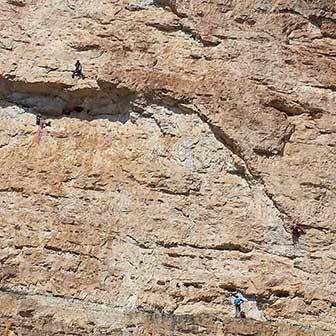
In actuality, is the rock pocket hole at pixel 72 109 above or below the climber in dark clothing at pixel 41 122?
above

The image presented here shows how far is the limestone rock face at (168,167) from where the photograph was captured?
36.0ft

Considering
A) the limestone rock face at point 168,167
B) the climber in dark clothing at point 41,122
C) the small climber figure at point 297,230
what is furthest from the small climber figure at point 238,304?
the climber in dark clothing at point 41,122

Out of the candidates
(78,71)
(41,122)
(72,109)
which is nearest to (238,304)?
(72,109)

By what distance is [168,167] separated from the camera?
1170cm

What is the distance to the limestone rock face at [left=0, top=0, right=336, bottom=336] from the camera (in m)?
11.0

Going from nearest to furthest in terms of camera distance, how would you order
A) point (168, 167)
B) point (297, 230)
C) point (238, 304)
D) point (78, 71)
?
point (238, 304), point (297, 230), point (168, 167), point (78, 71)

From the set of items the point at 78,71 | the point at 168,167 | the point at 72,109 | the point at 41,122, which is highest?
the point at 78,71

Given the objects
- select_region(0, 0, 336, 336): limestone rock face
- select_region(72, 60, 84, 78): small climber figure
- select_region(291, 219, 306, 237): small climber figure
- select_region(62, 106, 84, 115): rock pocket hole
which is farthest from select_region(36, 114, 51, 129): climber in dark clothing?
select_region(291, 219, 306, 237): small climber figure

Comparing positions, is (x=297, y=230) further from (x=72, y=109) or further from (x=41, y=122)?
(x=41, y=122)

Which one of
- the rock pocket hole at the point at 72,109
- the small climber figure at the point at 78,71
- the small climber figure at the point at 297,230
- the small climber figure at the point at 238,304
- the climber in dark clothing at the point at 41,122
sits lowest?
the small climber figure at the point at 238,304

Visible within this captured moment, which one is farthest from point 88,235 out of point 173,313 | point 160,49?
point 160,49

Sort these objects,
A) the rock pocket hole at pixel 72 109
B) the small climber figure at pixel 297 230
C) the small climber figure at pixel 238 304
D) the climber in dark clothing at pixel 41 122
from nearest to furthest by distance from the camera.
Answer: the small climber figure at pixel 238 304 → the small climber figure at pixel 297 230 → the climber in dark clothing at pixel 41 122 → the rock pocket hole at pixel 72 109

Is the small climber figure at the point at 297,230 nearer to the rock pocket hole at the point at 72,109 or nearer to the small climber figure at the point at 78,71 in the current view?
the rock pocket hole at the point at 72,109

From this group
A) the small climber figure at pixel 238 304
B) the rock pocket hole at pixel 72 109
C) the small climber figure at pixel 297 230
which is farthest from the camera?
the rock pocket hole at pixel 72 109
